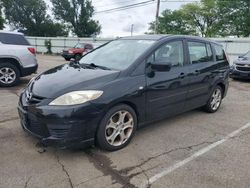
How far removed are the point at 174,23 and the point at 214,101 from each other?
40.2 meters

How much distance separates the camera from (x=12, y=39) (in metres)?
7.44

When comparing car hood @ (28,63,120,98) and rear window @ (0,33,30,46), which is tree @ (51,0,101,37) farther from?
car hood @ (28,63,120,98)

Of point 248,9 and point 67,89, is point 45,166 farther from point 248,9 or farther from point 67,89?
point 248,9

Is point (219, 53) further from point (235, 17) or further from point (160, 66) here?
point (235, 17)

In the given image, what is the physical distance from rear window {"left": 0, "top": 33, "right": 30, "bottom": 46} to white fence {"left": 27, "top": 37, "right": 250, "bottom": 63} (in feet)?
39.1

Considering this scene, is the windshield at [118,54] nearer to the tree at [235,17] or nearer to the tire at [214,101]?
the tire at [214,101]

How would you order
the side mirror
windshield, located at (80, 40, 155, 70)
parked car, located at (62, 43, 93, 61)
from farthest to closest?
parked car, located at (62, 43, 93, 61), windshield, located at (80, 40, 155, 70), the side mirror

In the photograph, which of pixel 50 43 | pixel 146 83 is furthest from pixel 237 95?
pixel 50 43

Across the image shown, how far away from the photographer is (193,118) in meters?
5.13

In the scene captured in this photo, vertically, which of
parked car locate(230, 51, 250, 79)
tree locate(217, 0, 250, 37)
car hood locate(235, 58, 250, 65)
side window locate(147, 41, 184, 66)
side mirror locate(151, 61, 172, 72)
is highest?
tree locate(217, 0, 250, 37)

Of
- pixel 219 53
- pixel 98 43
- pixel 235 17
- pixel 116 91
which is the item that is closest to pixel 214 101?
pixel 219 53

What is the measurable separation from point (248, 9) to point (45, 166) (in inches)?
1483

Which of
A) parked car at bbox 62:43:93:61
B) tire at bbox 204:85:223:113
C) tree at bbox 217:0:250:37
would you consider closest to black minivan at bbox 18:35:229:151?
tire at bbox 204:85:223:113

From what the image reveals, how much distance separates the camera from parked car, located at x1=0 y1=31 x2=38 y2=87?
23.8ft
